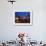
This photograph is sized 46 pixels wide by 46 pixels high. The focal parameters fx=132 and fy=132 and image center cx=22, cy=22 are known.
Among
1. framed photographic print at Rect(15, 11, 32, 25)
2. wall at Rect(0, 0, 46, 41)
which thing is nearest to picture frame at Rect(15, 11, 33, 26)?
framed photographic print at Rect(15, 11, 32, 25)

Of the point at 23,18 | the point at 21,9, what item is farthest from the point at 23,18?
the point at 21,9

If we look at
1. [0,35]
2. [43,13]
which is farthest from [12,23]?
[43,13]

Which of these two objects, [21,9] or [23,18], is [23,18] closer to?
[23,18]

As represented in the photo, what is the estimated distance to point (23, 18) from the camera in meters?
4.96

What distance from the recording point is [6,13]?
493cm

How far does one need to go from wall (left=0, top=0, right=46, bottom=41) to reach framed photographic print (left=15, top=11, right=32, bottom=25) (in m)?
0.15

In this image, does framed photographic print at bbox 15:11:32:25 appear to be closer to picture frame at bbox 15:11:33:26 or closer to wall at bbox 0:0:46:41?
picture frame at bbox 15:11:33:26

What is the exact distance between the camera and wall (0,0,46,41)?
4914 millimetres

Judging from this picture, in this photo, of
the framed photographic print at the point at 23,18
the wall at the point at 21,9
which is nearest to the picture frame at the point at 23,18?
the framed photographic print at the point at 23,18

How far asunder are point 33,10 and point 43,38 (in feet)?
3.66

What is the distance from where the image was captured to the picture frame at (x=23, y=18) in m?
4.92

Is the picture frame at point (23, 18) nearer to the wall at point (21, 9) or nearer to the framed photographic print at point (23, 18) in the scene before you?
the framed photographic print at point (23, 18)

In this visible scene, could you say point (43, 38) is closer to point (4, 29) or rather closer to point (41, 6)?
point (41, 6)

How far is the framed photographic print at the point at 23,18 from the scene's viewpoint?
16.1ft
